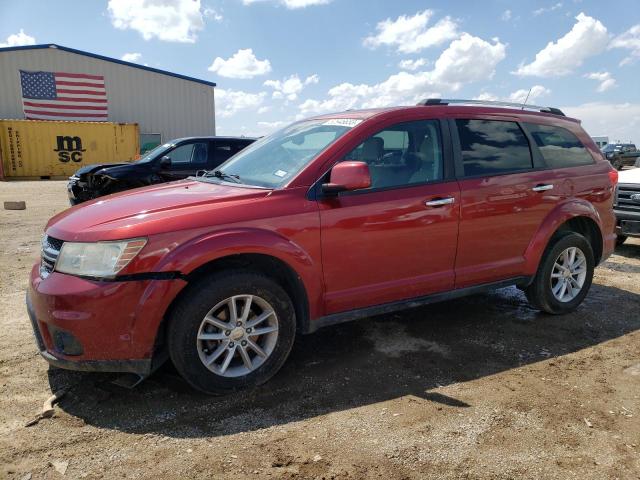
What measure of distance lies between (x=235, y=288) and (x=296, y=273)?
0.42 metres

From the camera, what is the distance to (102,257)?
2.80m

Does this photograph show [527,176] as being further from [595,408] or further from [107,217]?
[107,217]

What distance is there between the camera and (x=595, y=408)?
3021 mm

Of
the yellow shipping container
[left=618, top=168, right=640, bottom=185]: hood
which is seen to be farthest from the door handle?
the yellow shipping container

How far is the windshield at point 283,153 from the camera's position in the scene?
11.4 ft

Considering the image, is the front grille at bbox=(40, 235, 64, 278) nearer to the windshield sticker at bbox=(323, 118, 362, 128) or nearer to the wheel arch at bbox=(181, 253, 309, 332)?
the wheel arch at bbox=(181, 253, 309, 332)

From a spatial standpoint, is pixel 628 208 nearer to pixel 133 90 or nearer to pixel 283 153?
pixel 283 153

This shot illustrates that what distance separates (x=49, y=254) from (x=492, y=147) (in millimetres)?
3366

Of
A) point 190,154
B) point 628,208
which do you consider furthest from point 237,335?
point 190,154

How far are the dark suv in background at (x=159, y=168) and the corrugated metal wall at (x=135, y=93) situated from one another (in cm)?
2067

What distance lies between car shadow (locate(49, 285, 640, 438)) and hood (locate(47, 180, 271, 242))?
3.42 feet

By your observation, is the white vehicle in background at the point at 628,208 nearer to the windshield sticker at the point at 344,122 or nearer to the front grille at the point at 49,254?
the windshield sticker at the point at 344,122

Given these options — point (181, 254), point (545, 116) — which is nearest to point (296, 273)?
point (181, 254)

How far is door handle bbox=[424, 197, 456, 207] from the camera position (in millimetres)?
3648
